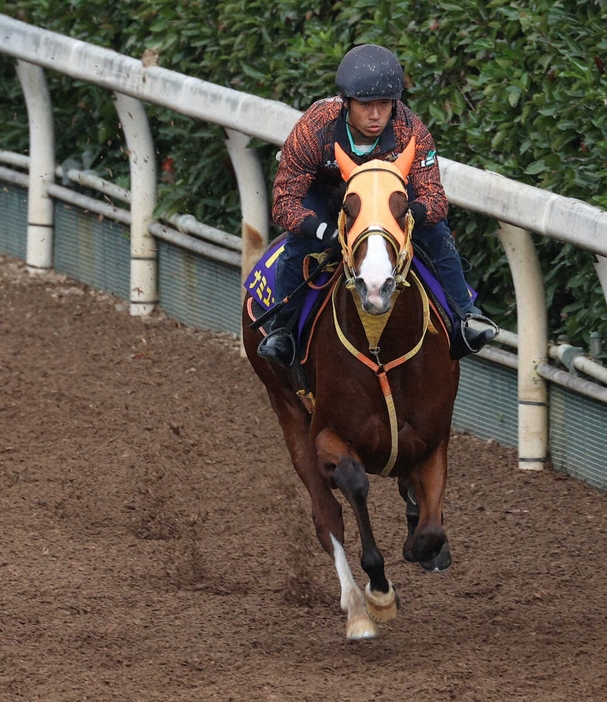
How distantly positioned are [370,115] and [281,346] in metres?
1.06

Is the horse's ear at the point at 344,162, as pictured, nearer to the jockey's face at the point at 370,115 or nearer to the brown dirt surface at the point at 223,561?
the jockey's face at the point at 370,115

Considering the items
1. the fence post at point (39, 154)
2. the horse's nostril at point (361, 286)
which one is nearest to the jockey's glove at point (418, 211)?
the horse's nostril at point (361, 286)

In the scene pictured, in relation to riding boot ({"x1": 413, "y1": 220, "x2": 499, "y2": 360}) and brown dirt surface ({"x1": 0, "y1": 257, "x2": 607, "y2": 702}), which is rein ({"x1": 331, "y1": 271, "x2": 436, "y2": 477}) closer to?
riding boot ({"x1": 413, "y1": 220, "x2": 499, "y2": 360})

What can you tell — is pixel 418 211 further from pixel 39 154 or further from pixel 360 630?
pixel 39 154

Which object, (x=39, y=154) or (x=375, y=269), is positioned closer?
(x=375, y=269)

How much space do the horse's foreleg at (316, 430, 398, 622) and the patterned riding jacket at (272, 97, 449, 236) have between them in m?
0.84

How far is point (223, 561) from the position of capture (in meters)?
6.82

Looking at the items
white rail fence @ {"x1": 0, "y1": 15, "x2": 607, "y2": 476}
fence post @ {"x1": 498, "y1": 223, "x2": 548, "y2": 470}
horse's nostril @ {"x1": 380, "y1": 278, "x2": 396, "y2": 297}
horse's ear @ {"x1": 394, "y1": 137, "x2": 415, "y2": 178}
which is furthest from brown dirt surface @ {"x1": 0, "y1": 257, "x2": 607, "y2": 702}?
horse's ear @ {"x1": 394, "y1": 137, "x2": 415, "y2": 178}

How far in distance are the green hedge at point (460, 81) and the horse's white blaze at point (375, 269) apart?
206 cm

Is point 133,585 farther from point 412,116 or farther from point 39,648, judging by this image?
point 412,116

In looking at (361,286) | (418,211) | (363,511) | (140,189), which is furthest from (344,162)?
(140,189)

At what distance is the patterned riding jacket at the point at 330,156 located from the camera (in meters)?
5.71

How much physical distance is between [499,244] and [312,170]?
214 centimetres

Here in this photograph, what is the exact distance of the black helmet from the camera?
5.54 meters
